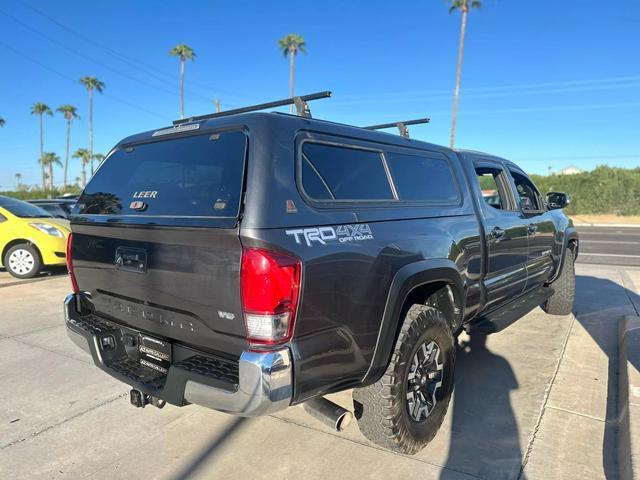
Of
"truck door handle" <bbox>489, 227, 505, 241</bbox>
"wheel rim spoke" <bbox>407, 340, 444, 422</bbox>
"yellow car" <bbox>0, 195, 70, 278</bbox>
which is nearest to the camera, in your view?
"wheel rim spoke" <bbox>407, 340, 444, 422</bbox>

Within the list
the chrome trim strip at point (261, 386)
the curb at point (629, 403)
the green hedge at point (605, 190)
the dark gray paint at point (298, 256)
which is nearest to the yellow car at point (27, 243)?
the dark gray paint at point (298, 256)

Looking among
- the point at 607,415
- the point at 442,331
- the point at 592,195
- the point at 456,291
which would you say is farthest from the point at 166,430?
the point at 592,195

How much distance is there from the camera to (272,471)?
2746mm

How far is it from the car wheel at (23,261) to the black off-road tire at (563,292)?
27.9ft

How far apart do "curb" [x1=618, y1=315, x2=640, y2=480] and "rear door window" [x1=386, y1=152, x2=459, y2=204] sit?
185cm

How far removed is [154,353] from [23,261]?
289 inches

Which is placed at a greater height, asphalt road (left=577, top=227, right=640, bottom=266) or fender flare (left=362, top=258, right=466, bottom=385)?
fender flare (left=362, top=258, right=466, bottom=385)

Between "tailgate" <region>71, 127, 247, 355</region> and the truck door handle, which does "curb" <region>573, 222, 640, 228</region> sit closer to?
the truck door handle

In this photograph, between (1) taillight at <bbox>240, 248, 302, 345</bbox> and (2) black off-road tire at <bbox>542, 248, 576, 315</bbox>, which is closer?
(1) taillight at <bbox>240, 248, 302, 345</bbox>

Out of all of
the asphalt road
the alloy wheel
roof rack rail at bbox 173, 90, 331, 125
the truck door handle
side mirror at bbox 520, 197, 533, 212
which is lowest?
the alloy wheel

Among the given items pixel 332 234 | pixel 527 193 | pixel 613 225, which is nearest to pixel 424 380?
pixel 332 234

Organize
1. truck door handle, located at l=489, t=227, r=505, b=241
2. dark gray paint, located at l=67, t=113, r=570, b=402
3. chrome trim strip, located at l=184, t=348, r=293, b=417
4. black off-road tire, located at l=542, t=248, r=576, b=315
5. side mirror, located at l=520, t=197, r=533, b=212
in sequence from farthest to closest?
black off-road tire, located at l=542, t=248, r=576, b=315, side mirror, located at l=520, t=197, r=533, b=212, truck door handle, located at l=489, t=227, r=505, b=241, dark gray paint, located at l=67, t=113, r=570, b=402, chrome trim strip, located at l=184, t=348, r=293, b=417

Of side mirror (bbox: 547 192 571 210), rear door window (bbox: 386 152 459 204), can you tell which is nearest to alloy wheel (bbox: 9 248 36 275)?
rear door window (bbox: 386 152 459 204)

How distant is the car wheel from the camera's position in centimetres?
849
